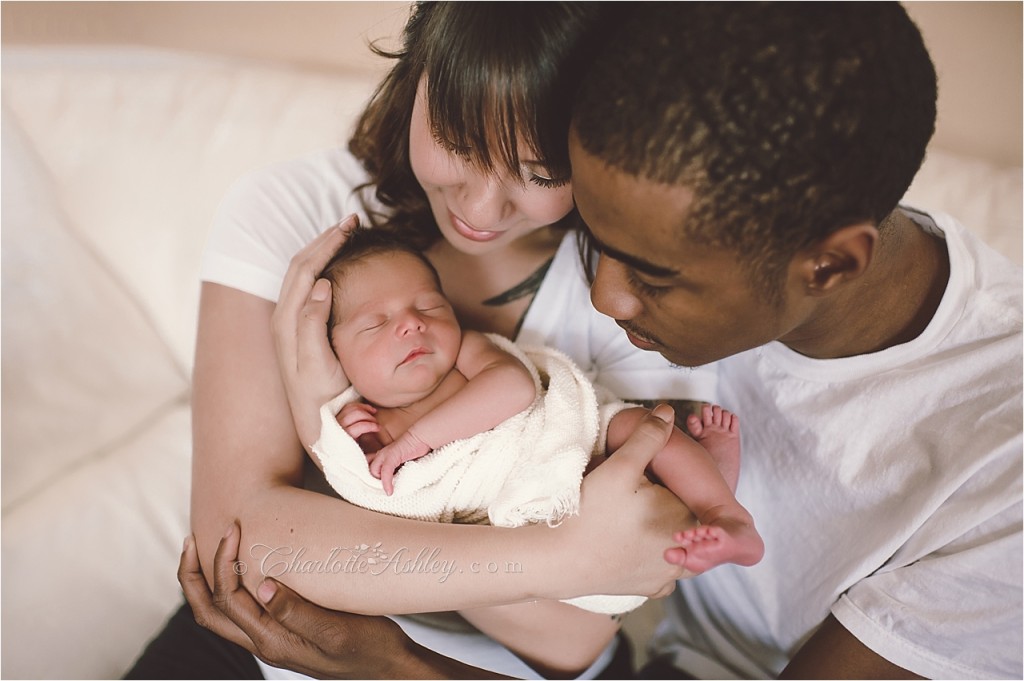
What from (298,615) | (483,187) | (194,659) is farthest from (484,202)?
(194,659)

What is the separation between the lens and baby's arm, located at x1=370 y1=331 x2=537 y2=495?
109 cm

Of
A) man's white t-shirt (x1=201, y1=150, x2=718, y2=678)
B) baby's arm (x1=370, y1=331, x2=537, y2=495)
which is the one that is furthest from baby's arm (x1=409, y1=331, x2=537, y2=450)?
man's white t-shirt (x1=201, y1=150, x2=718, y2=678)

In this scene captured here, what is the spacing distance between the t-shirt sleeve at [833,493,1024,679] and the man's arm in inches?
0.6

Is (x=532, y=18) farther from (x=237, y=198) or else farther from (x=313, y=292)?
(x=237, y=198)

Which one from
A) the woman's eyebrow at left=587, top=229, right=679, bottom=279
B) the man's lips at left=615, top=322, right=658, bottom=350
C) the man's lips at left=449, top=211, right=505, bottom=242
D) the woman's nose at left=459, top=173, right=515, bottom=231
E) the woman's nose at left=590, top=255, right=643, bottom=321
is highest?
the woman's nose at left=459, top=173, right=515, bottom=231

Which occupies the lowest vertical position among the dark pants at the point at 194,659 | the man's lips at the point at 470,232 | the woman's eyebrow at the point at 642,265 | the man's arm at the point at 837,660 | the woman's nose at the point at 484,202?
the dark pants at the point at 194,659

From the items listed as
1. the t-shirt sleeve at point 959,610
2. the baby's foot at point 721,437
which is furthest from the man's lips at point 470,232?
the t-shirt sleeve at point 959,610

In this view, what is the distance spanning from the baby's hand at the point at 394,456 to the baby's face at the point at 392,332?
0.30 feet

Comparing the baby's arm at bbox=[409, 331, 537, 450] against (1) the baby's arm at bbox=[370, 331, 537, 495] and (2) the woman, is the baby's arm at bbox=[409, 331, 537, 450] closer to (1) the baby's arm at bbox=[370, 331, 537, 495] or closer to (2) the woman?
(1) the baby's arm at bbox=[370, 331, 537, 495]

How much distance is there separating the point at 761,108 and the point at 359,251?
27.6 inches

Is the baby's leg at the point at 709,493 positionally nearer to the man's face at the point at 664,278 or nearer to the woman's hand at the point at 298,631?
the man's face at the point at 664,278

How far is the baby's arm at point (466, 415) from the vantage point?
1095mm

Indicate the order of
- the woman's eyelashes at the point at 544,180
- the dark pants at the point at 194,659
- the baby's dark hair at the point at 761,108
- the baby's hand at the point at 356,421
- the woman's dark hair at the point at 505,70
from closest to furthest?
the baby's dark hair at the point at 761,108
the woman's dark hair at the point at 505,70
the woman's eyelashes at the point at 544,180
the baby's hand at the point at 356,421
the dark pants at the point at 194,659

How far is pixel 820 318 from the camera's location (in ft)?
3.39
